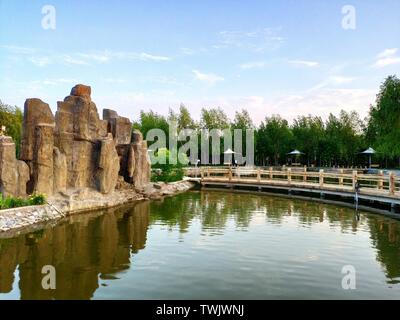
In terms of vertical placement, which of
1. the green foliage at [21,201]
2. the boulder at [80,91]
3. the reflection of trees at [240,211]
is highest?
the boulder at [80,91]

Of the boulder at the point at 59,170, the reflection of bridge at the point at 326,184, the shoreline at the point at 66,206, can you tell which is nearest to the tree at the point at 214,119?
the reflection of bridge at the point at 326,184

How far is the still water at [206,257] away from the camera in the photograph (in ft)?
27.7

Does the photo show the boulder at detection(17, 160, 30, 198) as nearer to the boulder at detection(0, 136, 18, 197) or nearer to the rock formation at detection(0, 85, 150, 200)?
the rock formation at detection(0, 85, 150, 200)

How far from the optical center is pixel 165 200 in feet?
80.4

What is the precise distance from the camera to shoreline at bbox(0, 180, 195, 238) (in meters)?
14.3

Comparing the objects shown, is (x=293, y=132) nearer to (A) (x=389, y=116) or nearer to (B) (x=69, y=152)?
(A) (x=389, y=116)

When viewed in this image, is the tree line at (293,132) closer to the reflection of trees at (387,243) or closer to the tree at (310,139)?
the tree at (310,139)

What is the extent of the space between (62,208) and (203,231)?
6.61m

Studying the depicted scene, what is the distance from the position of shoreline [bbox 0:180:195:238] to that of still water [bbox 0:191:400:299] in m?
0.76

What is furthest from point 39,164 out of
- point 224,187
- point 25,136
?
point 224,187

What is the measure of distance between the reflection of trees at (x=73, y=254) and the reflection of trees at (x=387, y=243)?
6.37 meters

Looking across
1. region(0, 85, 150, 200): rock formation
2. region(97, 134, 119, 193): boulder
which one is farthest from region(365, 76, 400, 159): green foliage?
region(97, 134, 119, 193): boulder

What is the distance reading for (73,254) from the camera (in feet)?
36.7

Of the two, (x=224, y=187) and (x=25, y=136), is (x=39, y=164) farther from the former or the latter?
(x=224, y=187)
